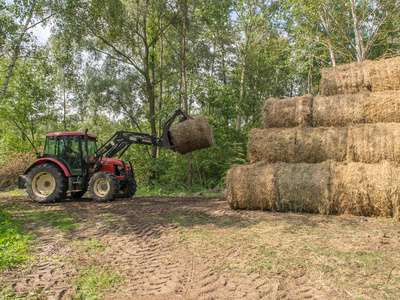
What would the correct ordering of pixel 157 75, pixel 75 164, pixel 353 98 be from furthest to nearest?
pixel 157 75 < pixel 75 164 < pixel 353 98

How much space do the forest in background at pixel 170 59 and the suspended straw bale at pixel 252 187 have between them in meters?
5.85

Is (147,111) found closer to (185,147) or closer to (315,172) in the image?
(185,147)

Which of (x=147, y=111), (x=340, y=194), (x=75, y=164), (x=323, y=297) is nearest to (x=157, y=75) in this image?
(x=147, y=111)

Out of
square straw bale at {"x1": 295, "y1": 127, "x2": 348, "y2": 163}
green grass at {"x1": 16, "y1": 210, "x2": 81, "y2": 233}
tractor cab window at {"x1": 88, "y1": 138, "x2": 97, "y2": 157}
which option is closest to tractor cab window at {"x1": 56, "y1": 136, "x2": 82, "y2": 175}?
tractor cab window at {"x1": 88, "y1": 138, "x2": 97, "y2": 157}

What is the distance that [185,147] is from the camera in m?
8.16

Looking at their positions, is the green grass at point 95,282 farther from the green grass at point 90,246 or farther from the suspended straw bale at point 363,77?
the suspended straw bale at point 363,77

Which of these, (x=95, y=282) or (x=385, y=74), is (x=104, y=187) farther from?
(x=385, y=74)

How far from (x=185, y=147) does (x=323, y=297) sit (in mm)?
5891

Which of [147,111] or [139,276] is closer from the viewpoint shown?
[139,276]

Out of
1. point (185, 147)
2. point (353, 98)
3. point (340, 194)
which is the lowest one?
point (340, 194)

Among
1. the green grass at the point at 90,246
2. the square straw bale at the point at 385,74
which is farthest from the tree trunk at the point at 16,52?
the square straw bale at the point at 385,74

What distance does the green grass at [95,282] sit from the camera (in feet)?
9.40

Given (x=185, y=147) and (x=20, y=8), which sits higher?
(x=20, y=8)

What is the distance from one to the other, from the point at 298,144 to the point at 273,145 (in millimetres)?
578
